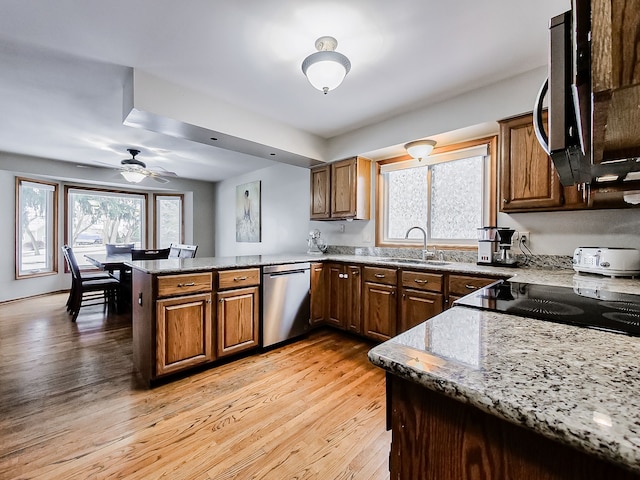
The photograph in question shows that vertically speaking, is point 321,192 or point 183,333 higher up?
point 321,192

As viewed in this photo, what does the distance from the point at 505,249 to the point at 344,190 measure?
5.90 feet

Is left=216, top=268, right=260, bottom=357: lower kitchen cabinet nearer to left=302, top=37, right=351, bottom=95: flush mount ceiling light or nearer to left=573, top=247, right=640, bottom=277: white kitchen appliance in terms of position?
left=302, top=37, right=351, bottom=95: flush mount ceiling light

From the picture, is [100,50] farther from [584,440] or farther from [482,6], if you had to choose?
[584,440]

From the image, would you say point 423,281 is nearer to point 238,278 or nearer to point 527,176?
point 527,176

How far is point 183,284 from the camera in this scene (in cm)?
227

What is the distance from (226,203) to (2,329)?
12.7 ft

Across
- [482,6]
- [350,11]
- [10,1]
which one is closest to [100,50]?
[10,1]

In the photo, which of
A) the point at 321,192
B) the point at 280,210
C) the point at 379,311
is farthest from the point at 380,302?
the point at 280,210

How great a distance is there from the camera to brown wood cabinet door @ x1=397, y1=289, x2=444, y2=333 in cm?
245

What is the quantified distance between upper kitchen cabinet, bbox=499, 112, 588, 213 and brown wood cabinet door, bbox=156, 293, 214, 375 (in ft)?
8.48

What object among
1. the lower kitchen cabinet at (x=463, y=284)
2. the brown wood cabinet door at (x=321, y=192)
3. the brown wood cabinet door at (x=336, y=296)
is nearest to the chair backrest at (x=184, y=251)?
the brown wood cabinet door at (x=321, y=192)

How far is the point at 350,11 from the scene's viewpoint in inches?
64.4

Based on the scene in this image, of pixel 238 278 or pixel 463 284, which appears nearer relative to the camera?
A: pixel 463 284

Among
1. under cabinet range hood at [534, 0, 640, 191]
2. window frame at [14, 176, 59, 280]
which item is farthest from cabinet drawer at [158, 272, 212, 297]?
window frame at [14, 176, 59, 280]
